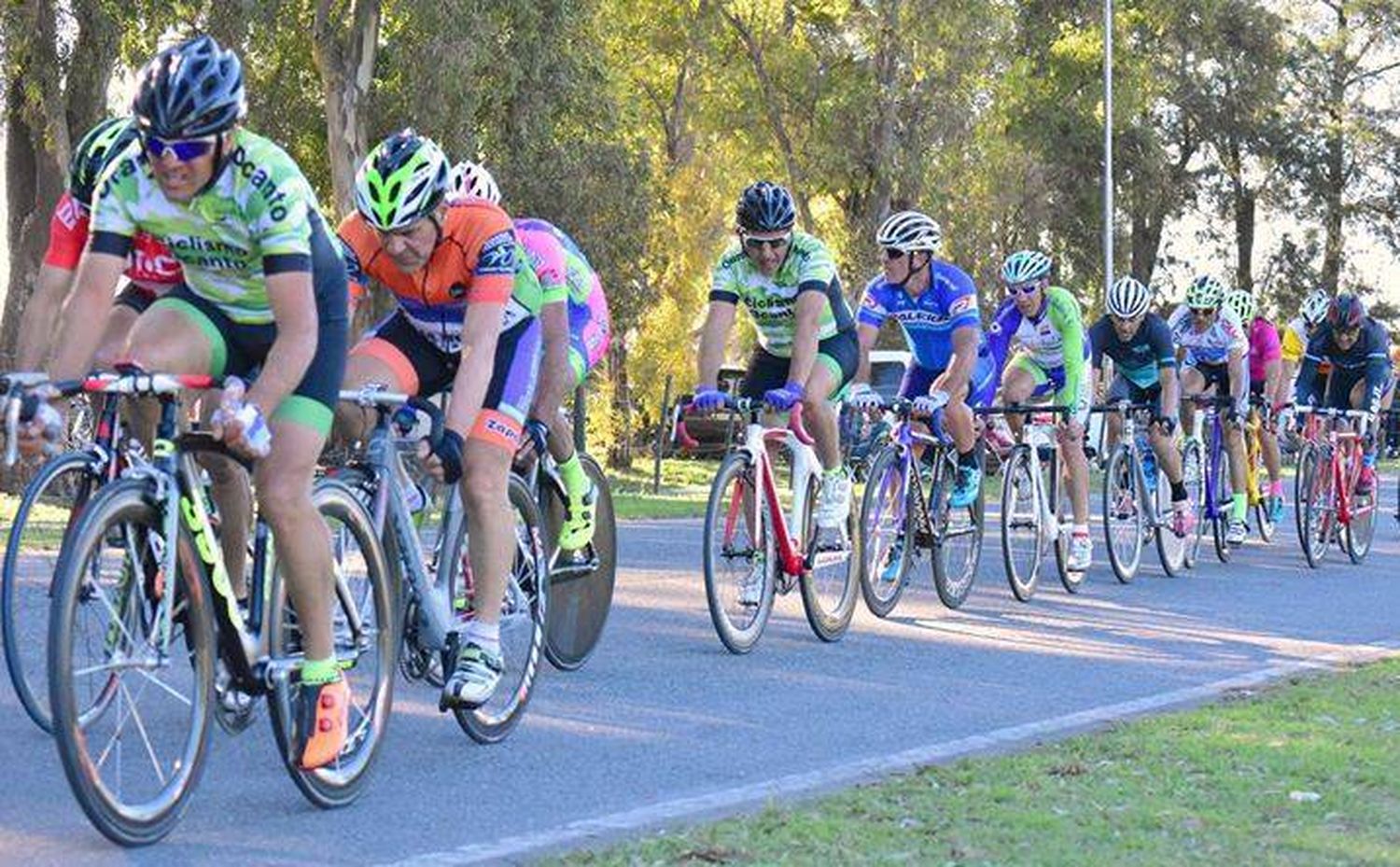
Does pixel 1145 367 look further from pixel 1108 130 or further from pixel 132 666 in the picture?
pixel 1108 130

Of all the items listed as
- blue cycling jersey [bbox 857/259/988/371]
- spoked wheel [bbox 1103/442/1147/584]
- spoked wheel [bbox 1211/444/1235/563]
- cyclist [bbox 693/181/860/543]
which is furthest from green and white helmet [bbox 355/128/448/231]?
spoked wheel [bbox 1211/444/1235/563]

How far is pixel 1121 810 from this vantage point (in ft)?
23.1

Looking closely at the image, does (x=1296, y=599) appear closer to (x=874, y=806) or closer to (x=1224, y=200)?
(x=874, y=806)

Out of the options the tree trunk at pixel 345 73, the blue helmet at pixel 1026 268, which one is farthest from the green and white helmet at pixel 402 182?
the tree trunk at pixel 345 73

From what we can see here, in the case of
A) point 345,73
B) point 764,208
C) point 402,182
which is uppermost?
point 345,73

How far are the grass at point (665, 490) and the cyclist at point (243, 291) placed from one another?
1356 cm

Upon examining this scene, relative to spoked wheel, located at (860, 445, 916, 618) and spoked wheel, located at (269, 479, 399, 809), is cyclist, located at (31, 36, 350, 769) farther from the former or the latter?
spoked wheel, located at (860, 445, 916, 618)

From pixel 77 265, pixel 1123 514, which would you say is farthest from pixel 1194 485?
pixel 77 265

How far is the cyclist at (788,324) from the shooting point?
419 inches

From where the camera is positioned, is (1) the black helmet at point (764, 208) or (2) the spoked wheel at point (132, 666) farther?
(1) the black helmet at point (764, 208)

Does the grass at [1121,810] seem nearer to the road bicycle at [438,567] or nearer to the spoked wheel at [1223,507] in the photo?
the road bicycle at [438,567]

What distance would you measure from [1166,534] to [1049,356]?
6.33 feet

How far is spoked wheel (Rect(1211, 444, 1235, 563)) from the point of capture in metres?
17.1

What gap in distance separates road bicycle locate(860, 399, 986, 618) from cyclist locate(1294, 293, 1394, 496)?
19.9ft
